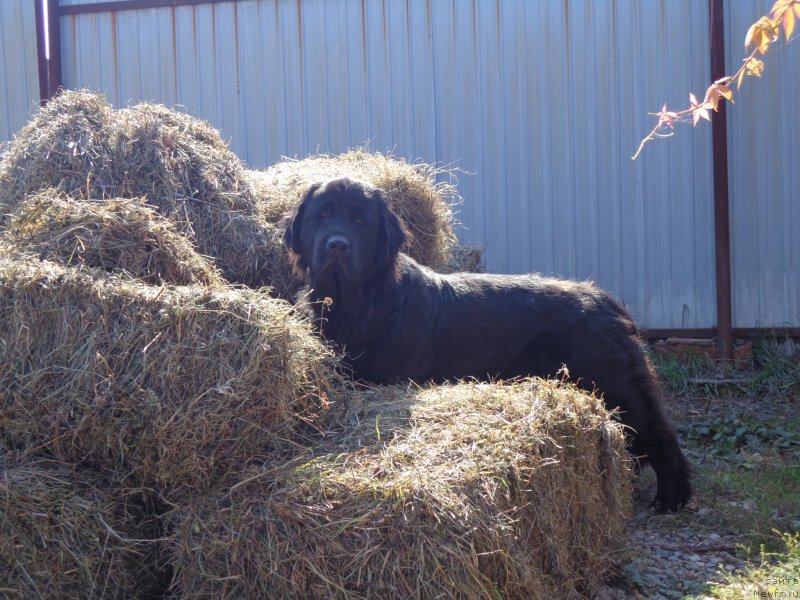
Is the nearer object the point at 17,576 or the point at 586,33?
the point at 17,576

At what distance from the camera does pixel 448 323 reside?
5223 mm

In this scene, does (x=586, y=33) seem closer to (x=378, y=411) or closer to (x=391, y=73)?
(x=391, y=73)

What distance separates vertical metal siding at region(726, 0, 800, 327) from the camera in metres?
8.56

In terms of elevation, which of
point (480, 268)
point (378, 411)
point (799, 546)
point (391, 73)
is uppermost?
point (391, 73)

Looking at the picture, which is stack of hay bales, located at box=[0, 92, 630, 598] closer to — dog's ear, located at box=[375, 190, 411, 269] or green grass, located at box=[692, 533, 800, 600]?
green grass, located at box=[692, 533, 800, 600]

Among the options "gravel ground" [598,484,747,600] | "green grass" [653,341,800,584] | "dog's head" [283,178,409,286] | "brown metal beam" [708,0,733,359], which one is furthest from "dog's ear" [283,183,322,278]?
"brown metal beam" [708,0,733,359]

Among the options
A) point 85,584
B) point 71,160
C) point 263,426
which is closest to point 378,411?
point 263,426

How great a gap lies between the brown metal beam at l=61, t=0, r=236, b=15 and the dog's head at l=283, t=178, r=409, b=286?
527 cm

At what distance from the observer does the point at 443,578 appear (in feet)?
9.24

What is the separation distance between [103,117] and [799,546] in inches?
191

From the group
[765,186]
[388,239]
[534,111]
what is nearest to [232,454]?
[388,239]

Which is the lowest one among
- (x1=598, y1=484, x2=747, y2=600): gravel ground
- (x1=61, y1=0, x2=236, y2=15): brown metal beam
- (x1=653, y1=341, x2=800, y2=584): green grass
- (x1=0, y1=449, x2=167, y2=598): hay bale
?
(x1=598, y1=484, x2=747, y2=600): gravel ground

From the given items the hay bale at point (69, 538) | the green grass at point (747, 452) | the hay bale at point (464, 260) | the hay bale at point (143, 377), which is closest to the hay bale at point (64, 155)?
the hay bale at point (143, 377)

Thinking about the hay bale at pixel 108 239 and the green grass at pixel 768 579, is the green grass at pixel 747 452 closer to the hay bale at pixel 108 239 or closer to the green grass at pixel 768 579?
the green grass at pixel 768 579
